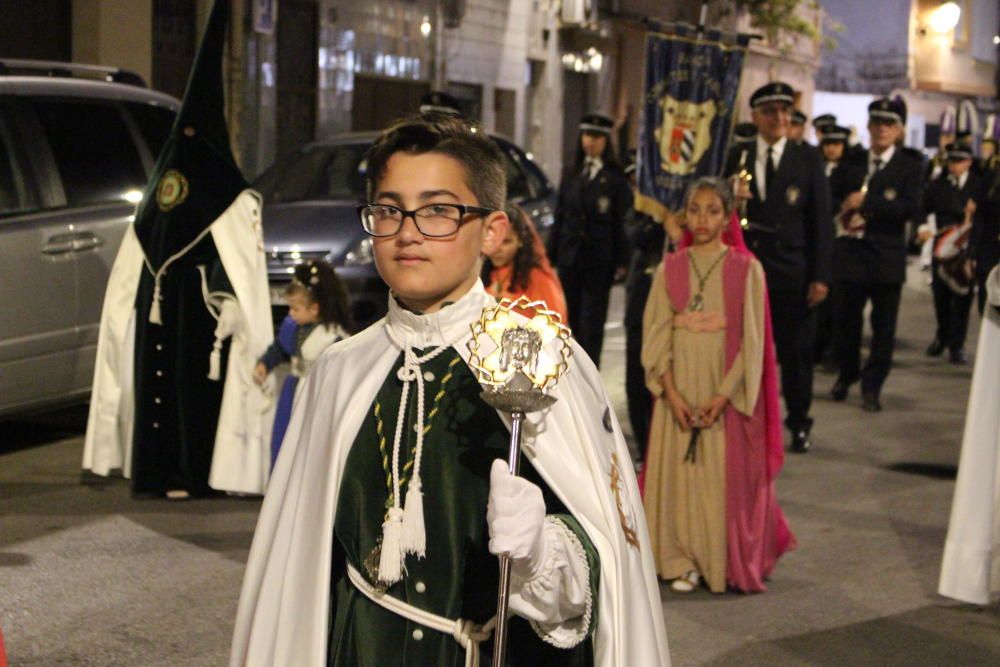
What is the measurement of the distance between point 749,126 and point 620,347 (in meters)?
3.29

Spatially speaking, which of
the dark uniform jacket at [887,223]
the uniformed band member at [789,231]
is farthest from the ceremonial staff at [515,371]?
the dark uniform jacket at [887,223]

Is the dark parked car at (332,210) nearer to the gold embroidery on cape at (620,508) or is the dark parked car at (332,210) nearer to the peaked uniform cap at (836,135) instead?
the peaked uniform cap at (836,135)

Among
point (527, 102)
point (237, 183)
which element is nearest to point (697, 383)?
point (237, 183)

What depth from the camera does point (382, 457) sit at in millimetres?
3195

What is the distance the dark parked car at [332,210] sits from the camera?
12.9 m

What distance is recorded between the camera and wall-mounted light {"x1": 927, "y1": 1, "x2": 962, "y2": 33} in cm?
4559

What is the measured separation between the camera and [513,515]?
2.70 metres

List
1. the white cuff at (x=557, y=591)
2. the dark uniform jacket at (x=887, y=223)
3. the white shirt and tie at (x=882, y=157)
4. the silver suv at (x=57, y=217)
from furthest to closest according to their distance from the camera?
the white shirt and tie at (x=882, y=157) < the dark uniform jacket at (x=887, y=223) < the silver suv at (x=57, y=217) < the white cuff at (x=557, y=591)

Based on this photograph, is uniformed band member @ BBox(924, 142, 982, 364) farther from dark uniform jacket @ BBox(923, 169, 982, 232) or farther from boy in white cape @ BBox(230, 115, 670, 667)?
boy in white cape @ BBox(230, 115, 670, 667)

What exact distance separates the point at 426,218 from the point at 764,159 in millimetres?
7634

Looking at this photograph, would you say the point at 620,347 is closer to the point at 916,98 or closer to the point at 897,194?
the point at 897,194

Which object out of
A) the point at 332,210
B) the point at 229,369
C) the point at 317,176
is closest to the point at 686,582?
the point at 229,369

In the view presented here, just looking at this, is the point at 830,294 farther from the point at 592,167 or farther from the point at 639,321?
the point at 639,321

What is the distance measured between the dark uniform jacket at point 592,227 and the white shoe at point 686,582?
456 centimetres
